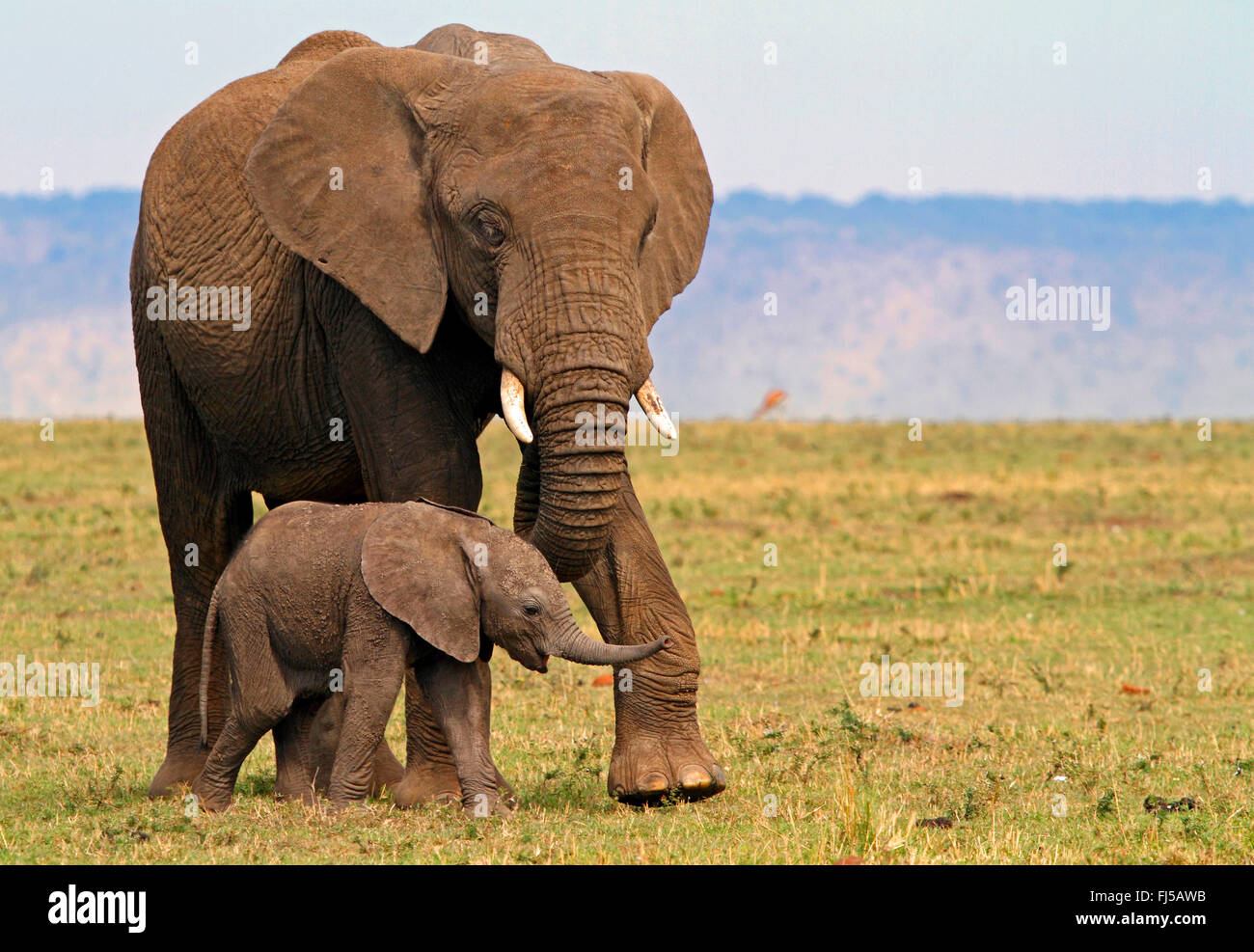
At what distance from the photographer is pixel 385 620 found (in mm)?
8344

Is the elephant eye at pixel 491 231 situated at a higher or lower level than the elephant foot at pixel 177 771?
higher

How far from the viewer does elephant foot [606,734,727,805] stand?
895cm

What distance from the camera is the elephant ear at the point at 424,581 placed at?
27.3 ft

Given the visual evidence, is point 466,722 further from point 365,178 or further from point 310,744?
point 365,178

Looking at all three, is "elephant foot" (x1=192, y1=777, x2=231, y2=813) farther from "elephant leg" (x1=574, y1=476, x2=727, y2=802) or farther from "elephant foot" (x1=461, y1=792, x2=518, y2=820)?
"elephant leg" (x1=574, y1=476, x2=727, y2=802)

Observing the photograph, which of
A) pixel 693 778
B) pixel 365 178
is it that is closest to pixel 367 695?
pixel 693 778

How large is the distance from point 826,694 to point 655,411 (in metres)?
5.68

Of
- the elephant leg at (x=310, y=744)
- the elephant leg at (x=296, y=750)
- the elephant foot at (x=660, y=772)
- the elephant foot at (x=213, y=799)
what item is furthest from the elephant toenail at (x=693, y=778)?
the elephant foot at (x=213, y=799)

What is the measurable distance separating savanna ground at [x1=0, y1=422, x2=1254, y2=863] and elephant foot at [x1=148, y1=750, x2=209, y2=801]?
0.42 ft

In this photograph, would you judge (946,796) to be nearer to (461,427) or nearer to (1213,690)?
(461,427)

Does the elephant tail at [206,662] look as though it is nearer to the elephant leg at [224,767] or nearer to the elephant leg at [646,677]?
the elephant leg at [224,767]

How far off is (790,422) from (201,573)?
37143 millimetres

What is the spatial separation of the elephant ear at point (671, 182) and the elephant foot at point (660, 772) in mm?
2092
